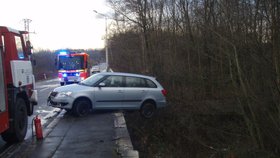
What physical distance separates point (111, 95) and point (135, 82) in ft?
3.97

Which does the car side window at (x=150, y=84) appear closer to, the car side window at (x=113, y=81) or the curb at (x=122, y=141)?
the car side window at (x=113, y=81)

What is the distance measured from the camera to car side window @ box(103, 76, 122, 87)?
55.1 feet

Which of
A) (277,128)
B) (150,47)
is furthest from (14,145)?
(150,47)

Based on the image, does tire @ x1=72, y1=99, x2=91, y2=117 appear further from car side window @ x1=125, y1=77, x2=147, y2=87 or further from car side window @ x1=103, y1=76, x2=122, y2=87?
car side window @ x1=125, y1=77, x2=147, y2=87

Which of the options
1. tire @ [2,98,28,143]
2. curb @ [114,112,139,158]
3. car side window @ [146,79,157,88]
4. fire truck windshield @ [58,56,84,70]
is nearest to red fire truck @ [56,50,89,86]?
fire truck windshield @ [58,56,84,70]

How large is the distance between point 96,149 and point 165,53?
19.1m

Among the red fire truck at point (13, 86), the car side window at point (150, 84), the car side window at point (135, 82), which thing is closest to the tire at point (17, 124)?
the red fire truck at point (13, 86)

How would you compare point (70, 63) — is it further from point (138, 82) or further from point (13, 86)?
point (13, 86)

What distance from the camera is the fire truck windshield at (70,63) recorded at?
35.0 m

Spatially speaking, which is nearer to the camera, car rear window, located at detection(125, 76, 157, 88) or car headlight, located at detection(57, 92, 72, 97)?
car headlight, located at detection(57, 92, 72, 97)

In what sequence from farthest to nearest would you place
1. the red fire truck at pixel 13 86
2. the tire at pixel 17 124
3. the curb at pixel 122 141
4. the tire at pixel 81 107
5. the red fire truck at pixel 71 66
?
1. the red fire truck at pixel 71 66
2. the tire at pixel 81 107
3. the tire at pixel 17 124
4. the red fire truck at pixel 13 86
5. the curb at pixel 122 141

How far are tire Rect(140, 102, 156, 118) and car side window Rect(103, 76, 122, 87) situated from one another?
1242 mm

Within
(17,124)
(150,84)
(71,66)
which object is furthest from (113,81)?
(71,66)

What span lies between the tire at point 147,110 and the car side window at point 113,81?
4.08ft
